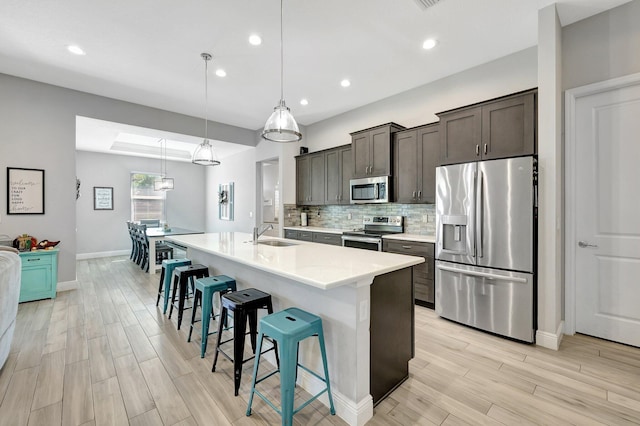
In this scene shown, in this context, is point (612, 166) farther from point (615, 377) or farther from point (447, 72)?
point (447, 72)

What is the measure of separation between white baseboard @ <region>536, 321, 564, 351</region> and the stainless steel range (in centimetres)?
195

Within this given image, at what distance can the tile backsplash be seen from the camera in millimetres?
4203

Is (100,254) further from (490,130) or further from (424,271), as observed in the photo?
(490,130)

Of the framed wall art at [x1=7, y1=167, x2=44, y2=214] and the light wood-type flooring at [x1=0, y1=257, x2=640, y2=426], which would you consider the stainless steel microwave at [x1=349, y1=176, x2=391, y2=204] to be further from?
the framed wall art at [x1=7, y1=167, x2=44, y2=214]

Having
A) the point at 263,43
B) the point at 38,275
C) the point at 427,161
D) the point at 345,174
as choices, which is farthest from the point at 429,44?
the point at 38,275

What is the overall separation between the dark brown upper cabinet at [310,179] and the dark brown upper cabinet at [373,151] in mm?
937

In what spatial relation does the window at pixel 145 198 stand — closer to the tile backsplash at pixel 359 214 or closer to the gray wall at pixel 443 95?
the tile backsplash at pixel 359 214

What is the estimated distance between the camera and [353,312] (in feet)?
5.49

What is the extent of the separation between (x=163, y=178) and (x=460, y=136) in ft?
22.5

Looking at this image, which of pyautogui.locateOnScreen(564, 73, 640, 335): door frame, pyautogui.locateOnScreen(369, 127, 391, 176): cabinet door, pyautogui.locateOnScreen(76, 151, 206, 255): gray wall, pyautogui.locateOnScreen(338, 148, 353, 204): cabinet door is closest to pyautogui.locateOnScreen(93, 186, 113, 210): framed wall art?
pyautogui.locateOnScreen(76, 151, 206, 255): gray wall

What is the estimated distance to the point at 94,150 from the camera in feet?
23.0

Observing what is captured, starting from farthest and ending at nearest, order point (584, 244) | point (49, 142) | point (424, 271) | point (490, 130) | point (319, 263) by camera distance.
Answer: point (49, 142) → point (424, 271) → point (490, 130) → point (584, 244) → point (319, 263)

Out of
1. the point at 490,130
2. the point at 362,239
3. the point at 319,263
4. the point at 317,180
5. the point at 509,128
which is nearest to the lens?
the point at 319,263

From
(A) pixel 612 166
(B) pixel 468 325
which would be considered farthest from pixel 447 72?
(B) pixel 468 325
